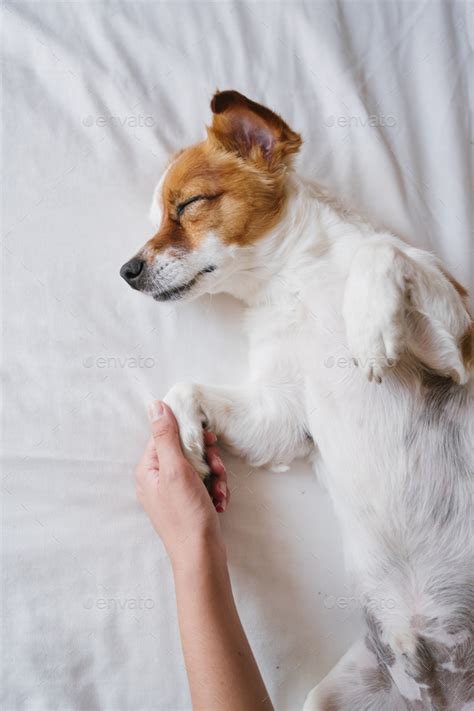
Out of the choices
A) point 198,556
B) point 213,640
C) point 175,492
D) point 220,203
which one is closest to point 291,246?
point 220,203

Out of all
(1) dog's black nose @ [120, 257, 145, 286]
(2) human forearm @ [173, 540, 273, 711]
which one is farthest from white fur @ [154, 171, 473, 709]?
(2) human forearm @ [173, 540, 273, 711]

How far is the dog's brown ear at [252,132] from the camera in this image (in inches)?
67.3

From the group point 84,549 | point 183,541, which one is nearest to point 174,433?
point 183,541

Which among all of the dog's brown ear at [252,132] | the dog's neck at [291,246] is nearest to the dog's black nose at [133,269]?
the dog's neck at [291,246]

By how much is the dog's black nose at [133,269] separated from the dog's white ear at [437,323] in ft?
2.18

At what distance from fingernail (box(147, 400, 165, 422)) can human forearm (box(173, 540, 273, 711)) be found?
34 centimetres

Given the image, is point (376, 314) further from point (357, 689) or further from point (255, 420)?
point (357, 689)

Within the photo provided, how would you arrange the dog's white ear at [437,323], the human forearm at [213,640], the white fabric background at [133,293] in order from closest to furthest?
the human forearm at [213,640] < the dog's white ear at [437,323] < the white fabric background at [133,293]

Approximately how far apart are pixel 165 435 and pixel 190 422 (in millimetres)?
71

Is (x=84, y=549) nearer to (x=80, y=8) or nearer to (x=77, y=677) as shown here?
(x=77, y=677)

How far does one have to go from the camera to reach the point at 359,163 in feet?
6.72

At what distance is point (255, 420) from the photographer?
1.78m

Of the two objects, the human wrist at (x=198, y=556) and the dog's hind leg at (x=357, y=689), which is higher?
the human wrist at (x=198, y=556)

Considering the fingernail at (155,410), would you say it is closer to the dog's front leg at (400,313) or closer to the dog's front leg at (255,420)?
the dog's front leg at (255,420)
